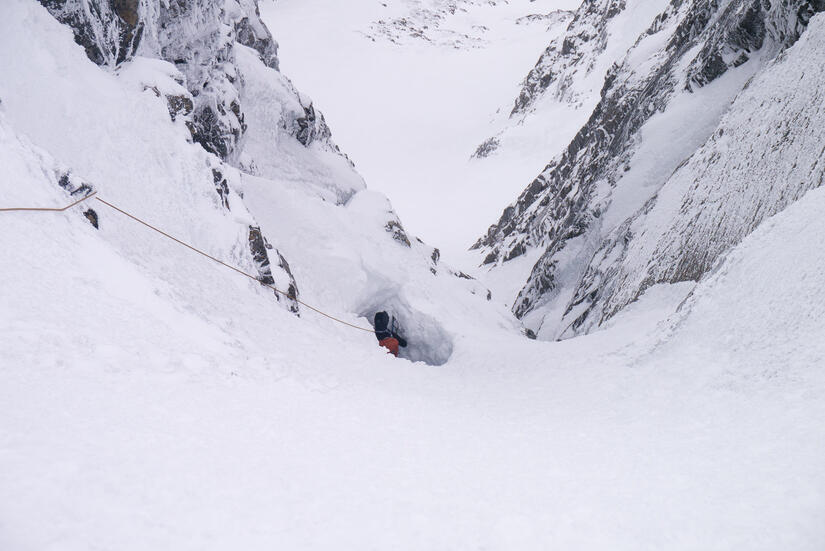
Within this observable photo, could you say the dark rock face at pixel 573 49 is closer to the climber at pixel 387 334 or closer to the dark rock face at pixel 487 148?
the dark rock face at pixel 487 148

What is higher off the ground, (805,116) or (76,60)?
(805,116)

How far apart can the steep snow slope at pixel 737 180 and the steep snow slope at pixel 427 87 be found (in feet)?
59.5

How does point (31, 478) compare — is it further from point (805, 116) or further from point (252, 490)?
point (805, 116)

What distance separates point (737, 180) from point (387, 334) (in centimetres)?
817

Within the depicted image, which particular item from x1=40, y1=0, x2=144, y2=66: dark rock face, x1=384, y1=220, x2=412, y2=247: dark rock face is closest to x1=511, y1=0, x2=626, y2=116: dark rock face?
x1=384, y1=220, x2=412, y2=247: dark rock face

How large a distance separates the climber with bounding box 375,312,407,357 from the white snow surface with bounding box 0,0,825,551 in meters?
1.64

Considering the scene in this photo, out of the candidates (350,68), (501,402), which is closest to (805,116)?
(501,402)

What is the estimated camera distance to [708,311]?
24.2 feet

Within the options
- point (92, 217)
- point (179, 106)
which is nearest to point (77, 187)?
point (92, 217)

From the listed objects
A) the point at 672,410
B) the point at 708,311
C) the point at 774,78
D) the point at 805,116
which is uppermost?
the point at 774,78

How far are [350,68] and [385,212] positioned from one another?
57.1m

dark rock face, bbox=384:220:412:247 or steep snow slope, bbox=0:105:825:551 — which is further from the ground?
steep snow slope, bbox=0:105:825:551

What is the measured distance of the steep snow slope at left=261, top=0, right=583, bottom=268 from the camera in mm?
40312

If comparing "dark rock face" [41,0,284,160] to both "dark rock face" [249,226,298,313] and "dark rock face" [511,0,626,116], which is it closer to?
"dark rock face" [249,226,298,313]
